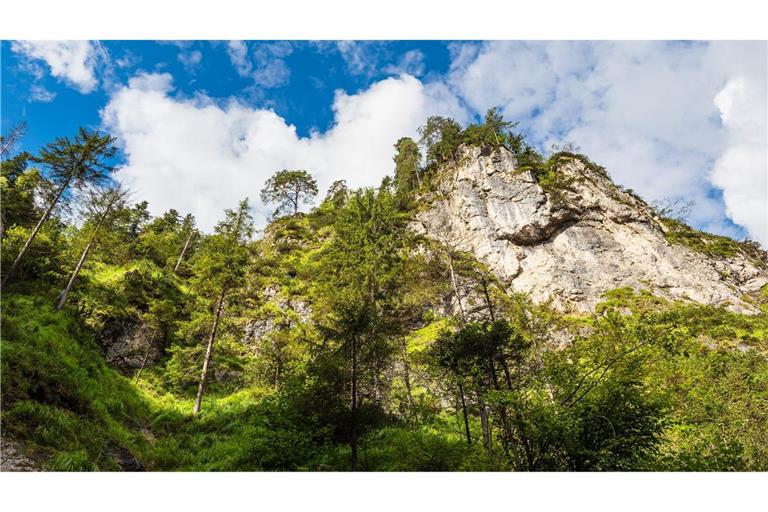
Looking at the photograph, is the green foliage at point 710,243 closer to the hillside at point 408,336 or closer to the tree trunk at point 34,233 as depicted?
the hillside at point 408,336

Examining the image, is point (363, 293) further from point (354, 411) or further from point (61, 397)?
point (61, 397)

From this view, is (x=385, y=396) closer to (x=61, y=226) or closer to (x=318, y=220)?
(x=61, y=226)

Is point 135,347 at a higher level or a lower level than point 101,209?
lower

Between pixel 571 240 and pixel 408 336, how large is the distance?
19178 millimetres

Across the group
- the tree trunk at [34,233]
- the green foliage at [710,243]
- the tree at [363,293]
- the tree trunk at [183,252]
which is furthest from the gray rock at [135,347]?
the green foliage at [710,243]

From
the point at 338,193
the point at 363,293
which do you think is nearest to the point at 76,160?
the point at 363,293

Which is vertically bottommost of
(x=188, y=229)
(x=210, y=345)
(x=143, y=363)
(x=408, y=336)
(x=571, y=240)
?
(x=143, y=363)

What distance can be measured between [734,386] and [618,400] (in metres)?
17.9

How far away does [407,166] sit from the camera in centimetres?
4950

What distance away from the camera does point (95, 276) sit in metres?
22.1

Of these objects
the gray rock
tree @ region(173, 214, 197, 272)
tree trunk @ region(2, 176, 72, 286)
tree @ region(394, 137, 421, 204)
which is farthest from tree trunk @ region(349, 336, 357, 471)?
tree @ region(394, 137, 421, 204)

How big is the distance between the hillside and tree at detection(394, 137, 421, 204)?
384 centimetres

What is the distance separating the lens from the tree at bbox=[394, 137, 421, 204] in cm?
4797

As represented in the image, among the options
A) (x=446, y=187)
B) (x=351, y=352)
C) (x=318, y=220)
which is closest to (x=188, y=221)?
(x=318, y=220)
